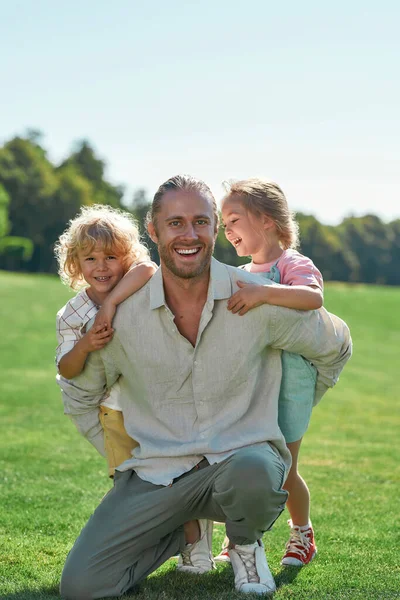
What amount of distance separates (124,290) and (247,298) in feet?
2.06

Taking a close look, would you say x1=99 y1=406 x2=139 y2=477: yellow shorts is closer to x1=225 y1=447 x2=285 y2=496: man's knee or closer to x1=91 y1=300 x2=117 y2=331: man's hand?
x1=91 y1=300 x2=117 y2=331: man's hand

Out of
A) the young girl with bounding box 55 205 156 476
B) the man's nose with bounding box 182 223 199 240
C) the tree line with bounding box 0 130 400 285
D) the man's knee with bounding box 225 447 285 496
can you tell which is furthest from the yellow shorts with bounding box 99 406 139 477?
the tree line with bounding box 0 130 400 285

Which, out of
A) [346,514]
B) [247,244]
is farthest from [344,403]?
[247,244]

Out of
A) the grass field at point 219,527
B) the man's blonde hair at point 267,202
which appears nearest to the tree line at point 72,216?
the grass field at point 219,527

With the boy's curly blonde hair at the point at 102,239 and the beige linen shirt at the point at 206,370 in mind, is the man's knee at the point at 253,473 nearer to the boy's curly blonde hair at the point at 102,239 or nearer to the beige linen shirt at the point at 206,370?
the beige linen shirt at the point at 206,370

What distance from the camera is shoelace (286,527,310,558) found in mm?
4469

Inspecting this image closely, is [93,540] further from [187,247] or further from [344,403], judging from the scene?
[344,403]

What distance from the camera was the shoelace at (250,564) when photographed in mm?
3932

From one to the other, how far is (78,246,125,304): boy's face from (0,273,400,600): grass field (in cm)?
143

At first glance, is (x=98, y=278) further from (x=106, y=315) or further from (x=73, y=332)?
(x=106, y=315)

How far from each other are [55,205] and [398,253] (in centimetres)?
4172

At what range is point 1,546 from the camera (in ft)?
15.0

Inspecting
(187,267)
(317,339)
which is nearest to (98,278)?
Result: (187,267)

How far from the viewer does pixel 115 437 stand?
176 inches
